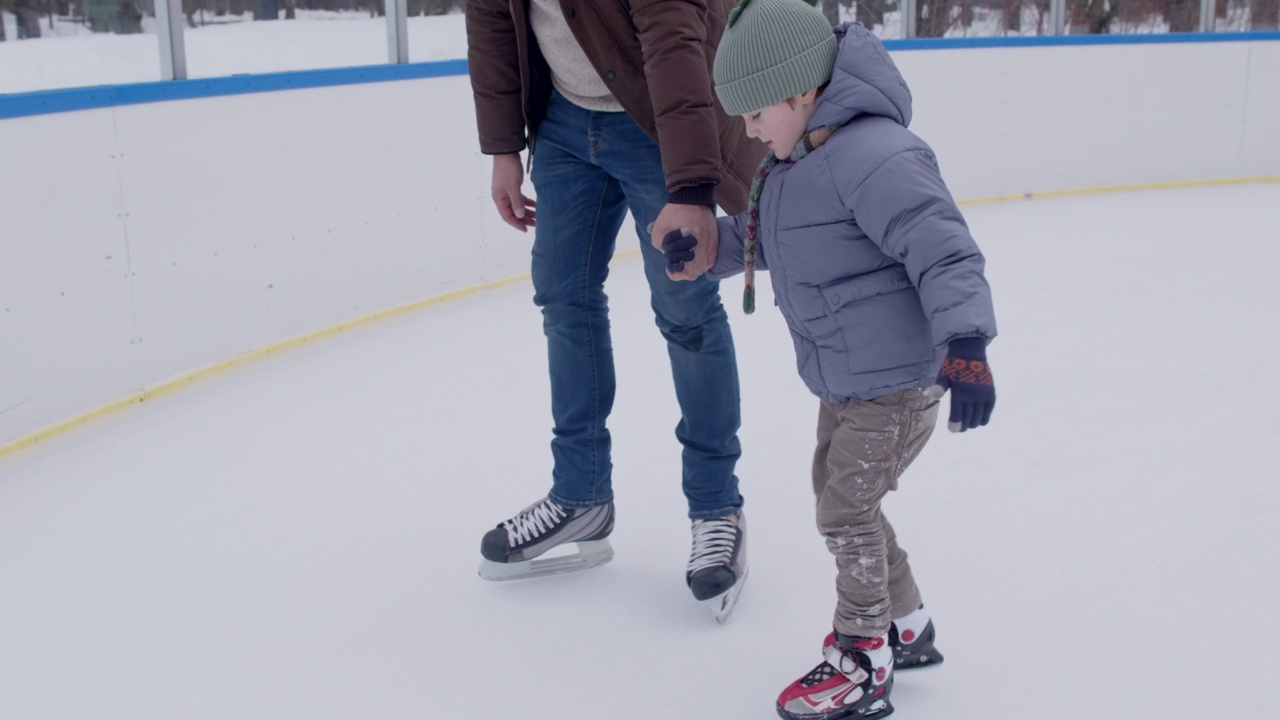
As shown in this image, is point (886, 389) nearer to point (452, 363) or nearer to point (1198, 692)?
point (1198, 692)

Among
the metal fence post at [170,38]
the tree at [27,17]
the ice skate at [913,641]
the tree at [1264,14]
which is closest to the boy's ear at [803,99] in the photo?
the ice skate at [913,641]

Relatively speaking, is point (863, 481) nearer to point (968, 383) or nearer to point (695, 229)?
point (968, 383)

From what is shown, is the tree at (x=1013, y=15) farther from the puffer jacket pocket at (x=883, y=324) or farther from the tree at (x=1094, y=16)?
the puffer jacket pocket at (x=883, y=324)

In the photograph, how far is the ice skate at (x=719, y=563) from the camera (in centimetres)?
180

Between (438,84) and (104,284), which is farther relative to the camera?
(438,84)

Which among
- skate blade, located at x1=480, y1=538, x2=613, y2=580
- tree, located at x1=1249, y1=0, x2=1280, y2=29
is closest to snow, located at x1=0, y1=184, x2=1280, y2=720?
skate blade, located at x1=480, y1=538, x2=613, y2=580

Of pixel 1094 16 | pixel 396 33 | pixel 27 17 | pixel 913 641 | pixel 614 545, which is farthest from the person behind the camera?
pixel 1094 16

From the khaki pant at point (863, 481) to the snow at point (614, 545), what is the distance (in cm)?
17

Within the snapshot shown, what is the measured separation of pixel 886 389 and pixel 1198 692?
577mm

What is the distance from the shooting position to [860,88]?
1.39 meters

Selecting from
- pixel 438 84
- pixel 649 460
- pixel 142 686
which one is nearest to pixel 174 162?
pixel 438 84

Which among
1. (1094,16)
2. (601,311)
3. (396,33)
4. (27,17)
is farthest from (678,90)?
(1094,16)

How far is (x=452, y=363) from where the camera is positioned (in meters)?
3.22

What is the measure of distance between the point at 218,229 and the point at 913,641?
2171 mm
